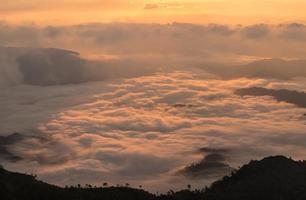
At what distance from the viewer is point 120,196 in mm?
66562

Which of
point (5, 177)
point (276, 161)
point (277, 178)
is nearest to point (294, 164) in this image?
point (276, 161)

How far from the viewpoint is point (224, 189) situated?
79.4 metres

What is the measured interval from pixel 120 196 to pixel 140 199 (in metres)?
2.72

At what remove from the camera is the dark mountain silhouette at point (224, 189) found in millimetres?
62812

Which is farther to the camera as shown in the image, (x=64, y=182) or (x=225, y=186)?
(x=64, y=182)

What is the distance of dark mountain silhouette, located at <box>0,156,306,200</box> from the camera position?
62.8m

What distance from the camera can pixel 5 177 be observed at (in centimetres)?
6706

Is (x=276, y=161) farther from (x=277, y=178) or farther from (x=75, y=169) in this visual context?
(x=75, y=169)

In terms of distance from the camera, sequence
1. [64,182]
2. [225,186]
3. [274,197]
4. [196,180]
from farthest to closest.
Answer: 1. [196,180]
2. [64,182]
3. [225,186]
4. [274,197]

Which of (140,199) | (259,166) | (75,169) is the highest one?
(75,169)

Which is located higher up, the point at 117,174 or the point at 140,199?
the point at 117,174

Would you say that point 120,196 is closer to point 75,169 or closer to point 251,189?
point 251,189

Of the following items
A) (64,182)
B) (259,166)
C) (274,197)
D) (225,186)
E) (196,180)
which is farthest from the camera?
(196,180)

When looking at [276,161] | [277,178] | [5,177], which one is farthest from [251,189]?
[5,177]
